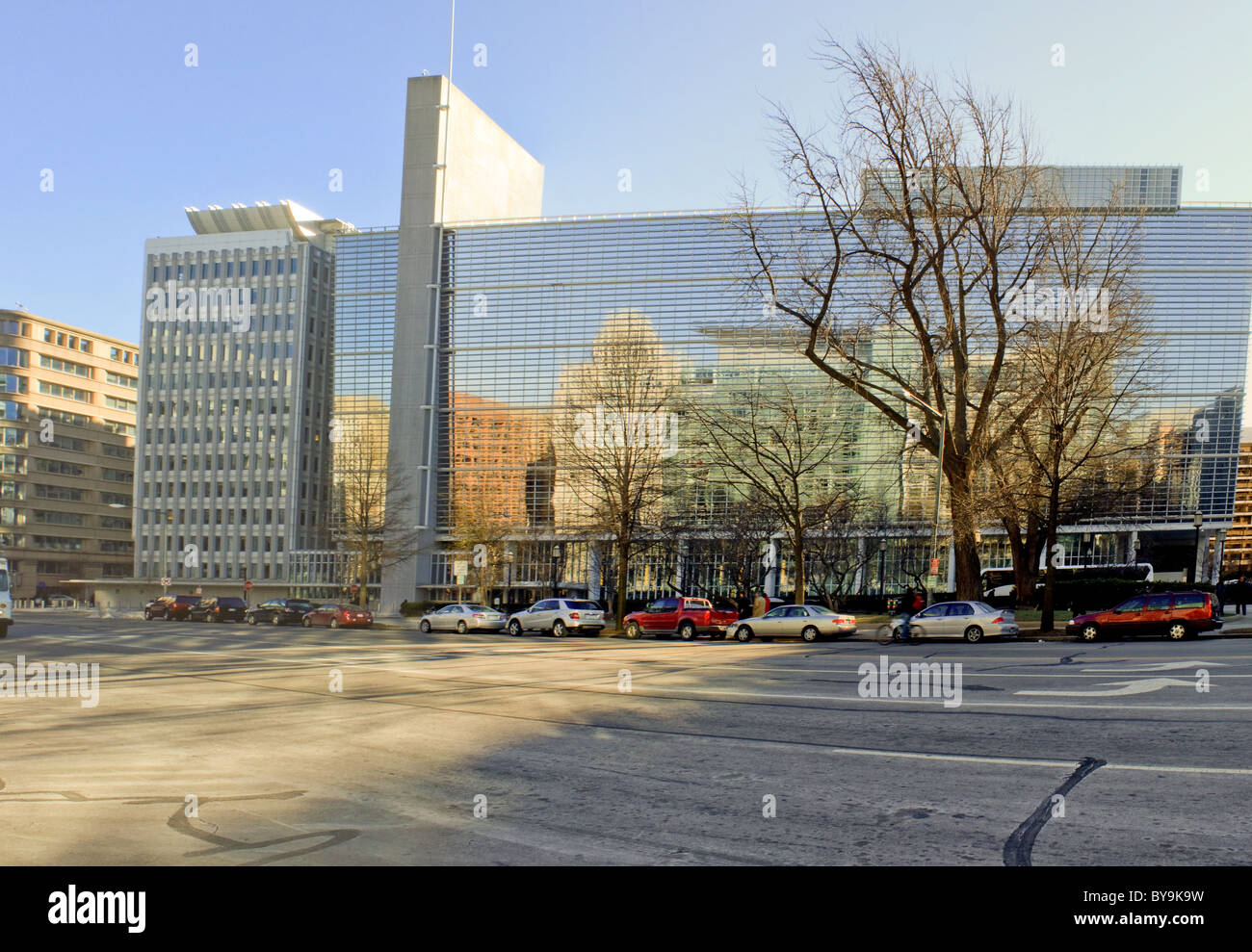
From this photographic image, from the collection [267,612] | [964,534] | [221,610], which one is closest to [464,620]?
[267,612]

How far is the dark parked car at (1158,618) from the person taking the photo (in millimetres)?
26859

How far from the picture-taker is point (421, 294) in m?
80.4

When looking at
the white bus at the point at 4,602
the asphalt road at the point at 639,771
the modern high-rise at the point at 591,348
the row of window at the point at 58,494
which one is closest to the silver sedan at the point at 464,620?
the white bus at the point at 4,602

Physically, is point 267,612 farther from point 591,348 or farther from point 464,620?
point 591,348

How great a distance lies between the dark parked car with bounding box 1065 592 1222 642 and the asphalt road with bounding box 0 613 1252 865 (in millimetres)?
11705

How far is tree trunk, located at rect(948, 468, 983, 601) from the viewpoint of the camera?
3009 cm

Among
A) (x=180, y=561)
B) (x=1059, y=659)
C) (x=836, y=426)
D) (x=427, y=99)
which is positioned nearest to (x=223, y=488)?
(x=180, y=561)

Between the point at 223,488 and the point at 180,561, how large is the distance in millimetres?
9453

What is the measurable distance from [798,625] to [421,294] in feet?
188

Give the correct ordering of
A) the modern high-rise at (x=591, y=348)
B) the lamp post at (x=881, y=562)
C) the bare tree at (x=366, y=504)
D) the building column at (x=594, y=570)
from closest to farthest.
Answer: the building column at (x=594, y=570) < the lamp post at (x=881, y=562) < the bare tree at (x=366, y=504) < the modern high-rise at (x=591, y=348)

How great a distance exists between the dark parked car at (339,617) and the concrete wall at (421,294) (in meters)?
26.3

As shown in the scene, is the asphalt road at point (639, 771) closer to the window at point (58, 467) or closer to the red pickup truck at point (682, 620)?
the red pickup truck at point (682, 620)
